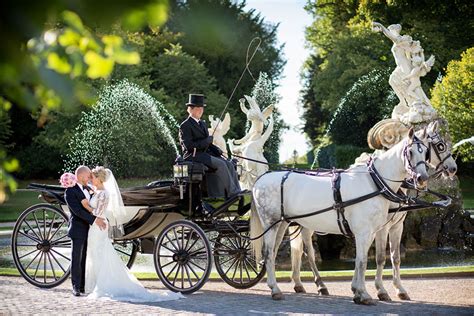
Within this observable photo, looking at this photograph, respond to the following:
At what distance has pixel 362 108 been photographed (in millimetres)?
39875

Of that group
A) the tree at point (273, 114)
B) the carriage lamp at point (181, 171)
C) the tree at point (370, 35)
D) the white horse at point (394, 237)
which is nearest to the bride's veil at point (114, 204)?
the carriage lamp at point (181, 171)

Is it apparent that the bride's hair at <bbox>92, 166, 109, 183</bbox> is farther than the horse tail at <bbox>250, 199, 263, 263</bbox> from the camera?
Yes

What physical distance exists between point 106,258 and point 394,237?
3397 mm

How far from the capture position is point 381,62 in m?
41.0

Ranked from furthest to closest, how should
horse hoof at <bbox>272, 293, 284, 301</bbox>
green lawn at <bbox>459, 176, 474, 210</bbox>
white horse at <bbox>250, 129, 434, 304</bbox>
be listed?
green lawn at <bbox>459, 176, 474, 210</bbox> < horse hoof at <bbox>272, 293, 284, 301</bbox> < white horse at <bbox>250, 129, 434, 304</bbox>

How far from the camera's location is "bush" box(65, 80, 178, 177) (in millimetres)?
34719

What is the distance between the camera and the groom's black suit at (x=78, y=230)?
9.52 meters

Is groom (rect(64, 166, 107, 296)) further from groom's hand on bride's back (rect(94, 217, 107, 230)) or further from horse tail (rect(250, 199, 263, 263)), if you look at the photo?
horse tail (rect(250, 199, 263, 263))

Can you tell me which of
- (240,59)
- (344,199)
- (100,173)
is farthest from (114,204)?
(240,59)

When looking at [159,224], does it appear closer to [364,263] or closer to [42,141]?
[364,263]

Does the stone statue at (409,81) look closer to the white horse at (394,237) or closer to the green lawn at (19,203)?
the white horse at (394,237)

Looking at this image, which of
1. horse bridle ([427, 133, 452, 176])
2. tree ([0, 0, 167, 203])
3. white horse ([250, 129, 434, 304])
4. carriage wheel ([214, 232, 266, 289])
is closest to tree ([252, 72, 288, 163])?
carriage wheel ([214, 232, 266, 289])

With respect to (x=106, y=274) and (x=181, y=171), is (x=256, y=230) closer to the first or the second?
(x=181, y=171)

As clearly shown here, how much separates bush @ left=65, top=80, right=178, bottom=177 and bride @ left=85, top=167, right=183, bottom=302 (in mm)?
23831
